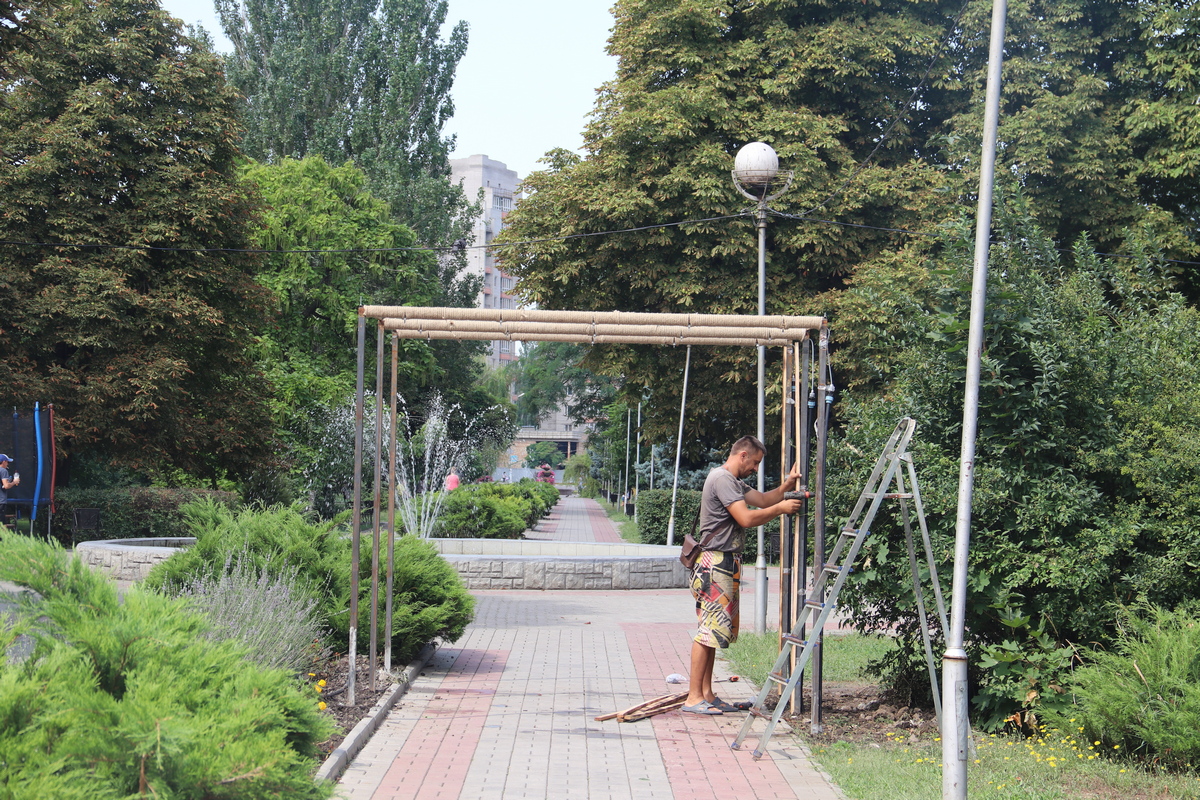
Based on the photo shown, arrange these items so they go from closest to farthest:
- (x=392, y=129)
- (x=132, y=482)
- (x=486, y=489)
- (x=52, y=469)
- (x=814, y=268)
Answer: (x=52, y=469)
(x=814, y=268)
(x=132, y=482)
(x=486, y=489)
(x=392, y=129)

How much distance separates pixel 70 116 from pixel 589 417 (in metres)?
39.6

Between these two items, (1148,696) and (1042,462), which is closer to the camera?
(1148,696)

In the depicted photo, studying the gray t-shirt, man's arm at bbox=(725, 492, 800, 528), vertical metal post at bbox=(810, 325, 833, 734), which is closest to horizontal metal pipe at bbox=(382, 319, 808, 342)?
vertical metal post at bbox=(810, 325, 833, 734)

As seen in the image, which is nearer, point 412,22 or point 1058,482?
point 1058,482

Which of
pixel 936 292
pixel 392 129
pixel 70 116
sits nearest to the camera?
pixel 936 292

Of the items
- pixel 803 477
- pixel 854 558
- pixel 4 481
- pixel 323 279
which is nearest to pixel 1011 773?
pixel 854 558

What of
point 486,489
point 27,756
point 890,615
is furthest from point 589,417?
point 27,756

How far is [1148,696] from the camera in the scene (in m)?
6.25

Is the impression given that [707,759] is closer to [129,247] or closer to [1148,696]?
[1148,696]

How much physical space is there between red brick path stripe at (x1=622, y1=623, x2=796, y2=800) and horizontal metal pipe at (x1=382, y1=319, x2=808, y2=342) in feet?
9.07

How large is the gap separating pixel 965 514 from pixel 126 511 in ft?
58.0

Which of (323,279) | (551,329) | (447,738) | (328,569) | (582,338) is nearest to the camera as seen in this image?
(447,738)

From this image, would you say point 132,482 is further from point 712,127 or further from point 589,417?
point 589,417

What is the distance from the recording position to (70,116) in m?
21.5
